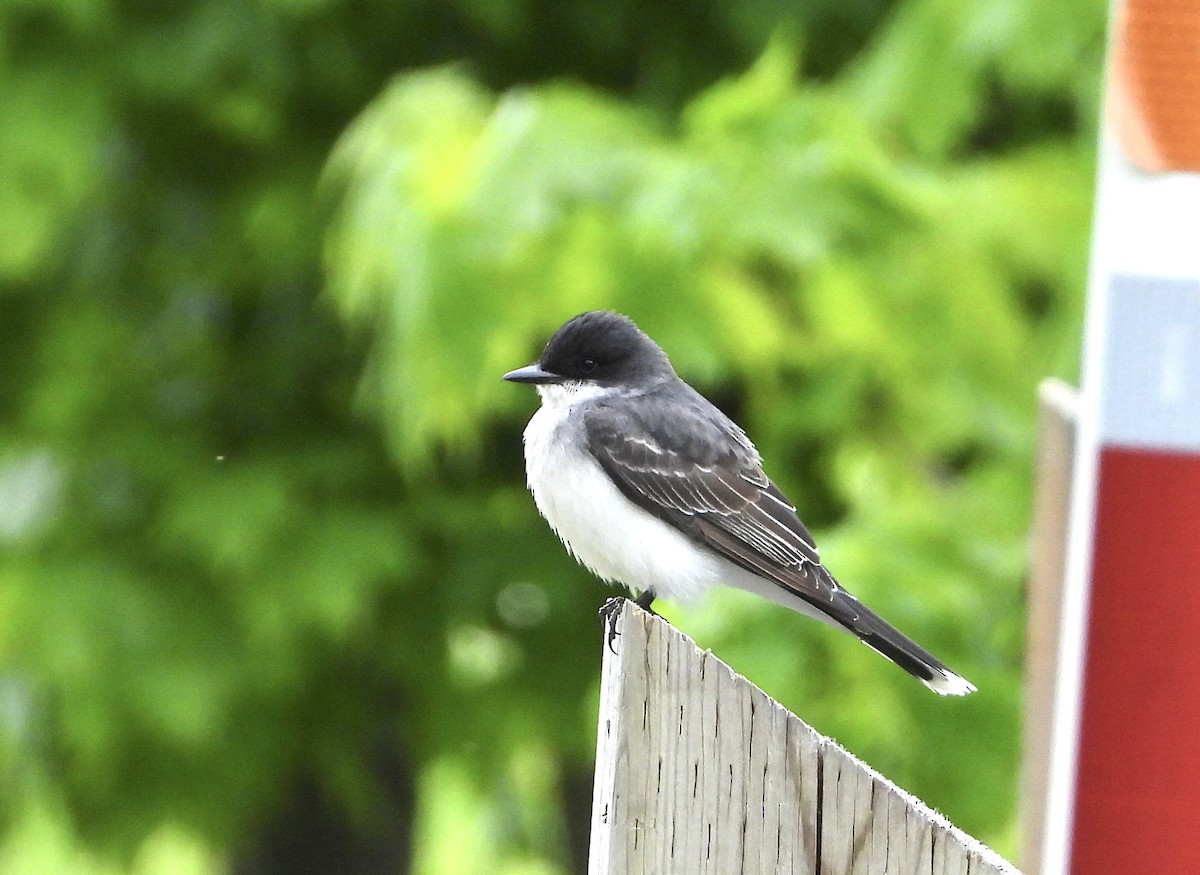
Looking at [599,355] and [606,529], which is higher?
[599,355]

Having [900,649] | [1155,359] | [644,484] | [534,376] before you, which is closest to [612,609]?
[900,649]

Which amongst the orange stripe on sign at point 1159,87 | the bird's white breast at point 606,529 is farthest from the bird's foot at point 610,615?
the orange stripe on sign at point 1159,87

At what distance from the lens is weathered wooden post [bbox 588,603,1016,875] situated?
1.81 metres

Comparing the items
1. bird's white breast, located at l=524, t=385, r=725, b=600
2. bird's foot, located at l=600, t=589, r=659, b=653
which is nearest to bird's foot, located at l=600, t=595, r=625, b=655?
bird's foot, located at l=600, t=589, r=659, b=653

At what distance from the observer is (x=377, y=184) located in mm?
4902

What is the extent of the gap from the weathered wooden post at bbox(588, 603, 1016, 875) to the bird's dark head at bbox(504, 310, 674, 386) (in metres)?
2.29

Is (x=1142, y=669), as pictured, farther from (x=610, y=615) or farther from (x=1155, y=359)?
(x=610, y=615)

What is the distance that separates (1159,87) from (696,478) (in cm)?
180

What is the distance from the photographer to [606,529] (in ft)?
12.9

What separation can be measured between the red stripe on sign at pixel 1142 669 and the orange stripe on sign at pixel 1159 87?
0.46 meters

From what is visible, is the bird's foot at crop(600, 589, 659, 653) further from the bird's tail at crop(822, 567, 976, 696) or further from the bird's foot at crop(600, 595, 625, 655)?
the bird's tail at crop(822, 567, 976, 696)

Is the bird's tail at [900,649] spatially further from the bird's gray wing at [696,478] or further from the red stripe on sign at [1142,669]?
Result: the red stripe on sign at [1142,669]

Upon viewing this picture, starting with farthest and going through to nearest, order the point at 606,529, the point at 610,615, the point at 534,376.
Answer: the point at 534,376
the point at 606,529
the point at 610,615

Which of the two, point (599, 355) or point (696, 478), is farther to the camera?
point (599, 355)
